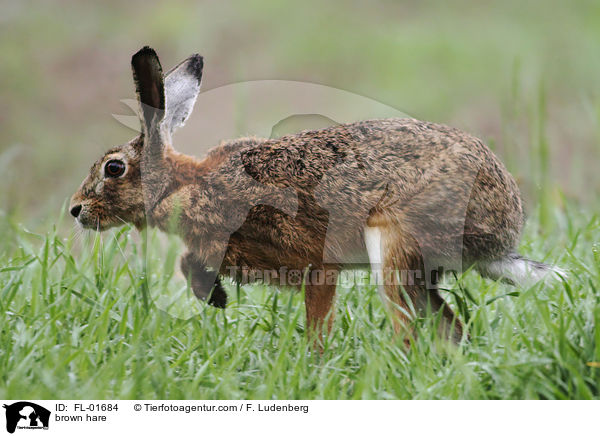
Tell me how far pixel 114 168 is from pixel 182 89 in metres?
0.57

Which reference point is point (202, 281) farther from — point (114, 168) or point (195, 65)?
point (195, 65)

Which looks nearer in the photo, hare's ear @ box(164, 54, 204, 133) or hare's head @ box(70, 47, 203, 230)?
hare's head @ box(70, 47, 203, 230)

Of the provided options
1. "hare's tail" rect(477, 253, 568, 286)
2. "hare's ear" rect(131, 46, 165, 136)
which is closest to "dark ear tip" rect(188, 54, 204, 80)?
"hare's ear" rect(131, 46, 165, 136)

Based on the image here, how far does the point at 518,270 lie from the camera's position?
3812mm

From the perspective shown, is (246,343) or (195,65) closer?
(246,343)

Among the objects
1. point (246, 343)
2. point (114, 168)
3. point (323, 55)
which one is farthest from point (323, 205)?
point (323, 55)

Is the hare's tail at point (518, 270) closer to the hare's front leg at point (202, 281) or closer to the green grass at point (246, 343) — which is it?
the green grass at point (246, 343)

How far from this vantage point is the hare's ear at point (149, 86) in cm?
362

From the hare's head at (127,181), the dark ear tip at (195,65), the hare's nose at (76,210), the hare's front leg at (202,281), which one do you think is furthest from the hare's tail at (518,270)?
the hare's nose at (76,210)

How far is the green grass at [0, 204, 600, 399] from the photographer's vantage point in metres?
2.92

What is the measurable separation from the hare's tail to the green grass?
0.25ft

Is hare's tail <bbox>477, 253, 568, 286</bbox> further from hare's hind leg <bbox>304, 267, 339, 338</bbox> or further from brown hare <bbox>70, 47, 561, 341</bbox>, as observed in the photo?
hare's hind leg <bbox>304, 267, 339, 338</bbox>

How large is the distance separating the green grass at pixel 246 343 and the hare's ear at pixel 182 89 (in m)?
0.66

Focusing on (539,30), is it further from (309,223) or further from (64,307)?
(64,307)
